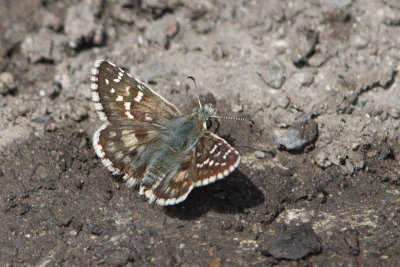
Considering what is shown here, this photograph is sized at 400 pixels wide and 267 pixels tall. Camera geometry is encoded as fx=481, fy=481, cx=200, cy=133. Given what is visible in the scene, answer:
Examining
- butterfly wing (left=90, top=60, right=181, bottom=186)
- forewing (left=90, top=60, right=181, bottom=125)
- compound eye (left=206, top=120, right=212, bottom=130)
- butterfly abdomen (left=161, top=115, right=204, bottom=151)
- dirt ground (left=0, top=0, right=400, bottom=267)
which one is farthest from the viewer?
compound eye (left=206, top=120, right=212, bottom=130)

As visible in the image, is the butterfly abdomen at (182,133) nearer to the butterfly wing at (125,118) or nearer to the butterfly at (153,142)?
the butterfly at (153,142)

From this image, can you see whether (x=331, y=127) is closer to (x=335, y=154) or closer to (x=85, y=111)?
(x=335, y=154)

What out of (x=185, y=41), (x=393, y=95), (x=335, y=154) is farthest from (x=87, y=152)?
(x=393, y=95)

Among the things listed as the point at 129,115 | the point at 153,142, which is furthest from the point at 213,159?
the point at 129,115

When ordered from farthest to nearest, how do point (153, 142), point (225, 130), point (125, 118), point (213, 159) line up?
1. point (225, 130)
2. point (125, 118)
3. point (153, 142)
4. point (213, 159)

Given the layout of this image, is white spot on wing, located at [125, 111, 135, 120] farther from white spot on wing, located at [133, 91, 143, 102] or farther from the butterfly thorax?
the butterfly thorax

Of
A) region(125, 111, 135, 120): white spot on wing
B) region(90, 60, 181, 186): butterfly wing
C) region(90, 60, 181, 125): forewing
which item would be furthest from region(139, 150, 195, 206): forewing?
region(125, 111, 135, 120): white spot on wing

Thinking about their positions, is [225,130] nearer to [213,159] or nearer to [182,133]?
[182,133]
